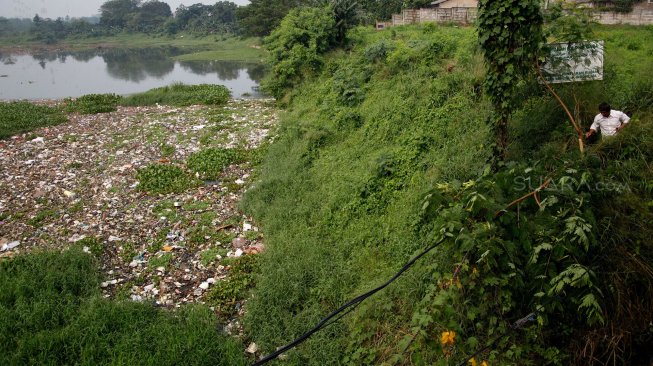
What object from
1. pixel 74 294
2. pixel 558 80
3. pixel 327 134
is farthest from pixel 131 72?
pixel 558 80

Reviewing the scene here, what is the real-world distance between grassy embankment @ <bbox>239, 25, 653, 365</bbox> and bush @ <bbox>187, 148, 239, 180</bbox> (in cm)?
103

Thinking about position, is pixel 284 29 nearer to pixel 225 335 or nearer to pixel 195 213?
pixel 195 213

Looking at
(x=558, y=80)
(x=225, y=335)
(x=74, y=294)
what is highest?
(x=558, y=80)

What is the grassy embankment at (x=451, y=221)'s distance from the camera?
2.95 metres

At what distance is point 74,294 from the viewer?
5086 mm

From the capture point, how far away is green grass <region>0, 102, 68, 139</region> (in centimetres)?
1129

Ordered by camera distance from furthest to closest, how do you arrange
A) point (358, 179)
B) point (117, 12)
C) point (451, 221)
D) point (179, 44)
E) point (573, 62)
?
point (117, 12), point (179, 44), point (358, 179), point (573, 62), point (451, 221)

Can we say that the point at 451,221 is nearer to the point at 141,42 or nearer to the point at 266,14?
the point at 266,14

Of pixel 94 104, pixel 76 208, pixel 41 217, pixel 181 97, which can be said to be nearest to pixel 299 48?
pixel 181 97

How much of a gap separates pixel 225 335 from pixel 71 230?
3695mm

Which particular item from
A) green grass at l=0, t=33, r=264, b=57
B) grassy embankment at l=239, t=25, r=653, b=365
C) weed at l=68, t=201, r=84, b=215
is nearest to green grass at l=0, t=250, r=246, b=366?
grassy embankment at l=239, t=25, r=653, b=365

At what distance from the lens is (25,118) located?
1222 centimetres

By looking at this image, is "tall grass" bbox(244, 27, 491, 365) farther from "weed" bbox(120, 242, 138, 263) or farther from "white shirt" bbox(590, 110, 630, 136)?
"weed" bbox(120, 242, 138, 263)

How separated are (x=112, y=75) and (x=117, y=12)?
5791cm
